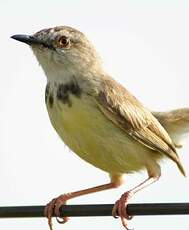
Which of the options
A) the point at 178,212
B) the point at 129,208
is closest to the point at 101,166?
the point at 129,208

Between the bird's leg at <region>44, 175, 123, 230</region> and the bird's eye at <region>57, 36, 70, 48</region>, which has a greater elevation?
the bird's eye at <region>57, 36, 70, 48</region>

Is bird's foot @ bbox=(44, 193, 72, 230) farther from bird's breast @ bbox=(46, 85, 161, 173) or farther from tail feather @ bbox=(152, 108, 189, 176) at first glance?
tail feather @ bbox=(152, 108, 189, 176)

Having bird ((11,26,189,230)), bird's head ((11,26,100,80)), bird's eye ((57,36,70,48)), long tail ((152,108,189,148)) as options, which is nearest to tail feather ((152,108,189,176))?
long tail ((152,108,189,148))

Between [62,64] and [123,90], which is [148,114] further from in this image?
[62,64]

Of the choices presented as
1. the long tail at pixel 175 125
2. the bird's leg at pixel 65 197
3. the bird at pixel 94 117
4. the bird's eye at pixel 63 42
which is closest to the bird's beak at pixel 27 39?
the bird at pixel 94 117

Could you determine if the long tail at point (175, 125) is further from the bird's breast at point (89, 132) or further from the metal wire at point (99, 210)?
the metal wire at point (99, 210)

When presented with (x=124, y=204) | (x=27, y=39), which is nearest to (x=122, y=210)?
(x=124, y=204)

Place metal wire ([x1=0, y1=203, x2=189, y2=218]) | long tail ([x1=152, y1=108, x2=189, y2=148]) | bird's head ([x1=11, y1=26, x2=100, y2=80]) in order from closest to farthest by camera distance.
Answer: metal wire ([x1=0, y1=203, x2=189, y2=218]), bird's head ([x1=11, y1=26, x2=100, y2=80]), long tail ([x1=152, y1=108, x2=189, y2=148])
